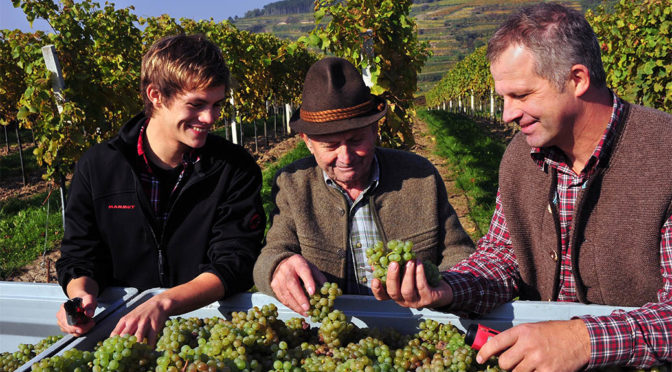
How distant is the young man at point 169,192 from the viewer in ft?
7.32

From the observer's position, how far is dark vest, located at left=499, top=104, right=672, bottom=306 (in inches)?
67.2

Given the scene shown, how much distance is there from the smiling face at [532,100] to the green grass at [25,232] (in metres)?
5.10

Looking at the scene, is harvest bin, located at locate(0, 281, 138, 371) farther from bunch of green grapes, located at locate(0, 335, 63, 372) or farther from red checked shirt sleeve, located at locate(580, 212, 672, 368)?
red checked shirt sleeve, located at locate(580, 212, 672, 368)

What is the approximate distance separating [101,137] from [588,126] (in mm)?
5573

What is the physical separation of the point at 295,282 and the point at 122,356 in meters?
0.56

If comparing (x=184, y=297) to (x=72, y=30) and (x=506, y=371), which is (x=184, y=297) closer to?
(x=506, y=371)

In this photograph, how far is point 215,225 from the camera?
91.0 inches

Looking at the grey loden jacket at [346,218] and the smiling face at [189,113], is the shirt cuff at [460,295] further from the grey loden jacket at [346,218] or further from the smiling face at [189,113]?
the smiling face at [189,113]

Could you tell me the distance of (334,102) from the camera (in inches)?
83.5

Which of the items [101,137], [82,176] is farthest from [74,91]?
[82,176]

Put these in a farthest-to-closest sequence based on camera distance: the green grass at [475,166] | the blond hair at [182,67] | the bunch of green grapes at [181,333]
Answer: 1. the green grass at [475,166]
2. the blond hair at [182,67]
3. the bunch of green grapes at [181,333]

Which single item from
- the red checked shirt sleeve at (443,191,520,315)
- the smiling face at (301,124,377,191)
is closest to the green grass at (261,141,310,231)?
the smiling face at (301,124,377,191)

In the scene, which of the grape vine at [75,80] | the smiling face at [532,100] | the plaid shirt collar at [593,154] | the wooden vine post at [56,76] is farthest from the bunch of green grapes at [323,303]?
the wooden vine post at [56,76]

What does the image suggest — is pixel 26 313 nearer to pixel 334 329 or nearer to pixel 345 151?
pixel 334 329
